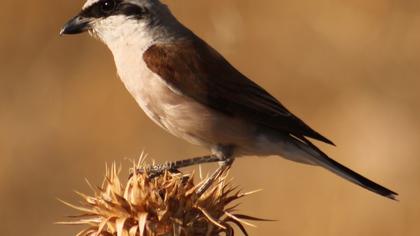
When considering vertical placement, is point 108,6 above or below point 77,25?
above

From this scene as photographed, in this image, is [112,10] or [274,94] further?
[274,94]

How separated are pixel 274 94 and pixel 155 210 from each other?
5.69m

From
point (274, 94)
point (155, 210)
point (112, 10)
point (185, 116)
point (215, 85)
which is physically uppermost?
point (274, 94)

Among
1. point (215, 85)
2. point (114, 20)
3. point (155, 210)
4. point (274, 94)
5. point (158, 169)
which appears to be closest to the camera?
point (155, 210)

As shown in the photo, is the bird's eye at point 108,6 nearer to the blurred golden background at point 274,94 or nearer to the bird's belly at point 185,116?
the bird's belly at point 185,116

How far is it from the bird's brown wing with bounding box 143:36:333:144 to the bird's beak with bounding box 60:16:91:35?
1.17 feet

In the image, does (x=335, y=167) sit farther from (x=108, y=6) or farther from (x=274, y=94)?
(x=274, y=94)

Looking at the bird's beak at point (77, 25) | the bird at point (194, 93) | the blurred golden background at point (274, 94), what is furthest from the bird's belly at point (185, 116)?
the blurred golden background at point (274, 94)

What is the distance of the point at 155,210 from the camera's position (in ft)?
13.9

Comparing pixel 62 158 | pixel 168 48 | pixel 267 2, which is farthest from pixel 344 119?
pixel 168 48

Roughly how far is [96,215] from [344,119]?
5.61 metres

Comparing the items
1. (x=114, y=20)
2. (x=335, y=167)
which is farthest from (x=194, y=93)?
(x=335, y=167)

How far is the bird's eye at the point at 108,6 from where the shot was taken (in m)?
5.73

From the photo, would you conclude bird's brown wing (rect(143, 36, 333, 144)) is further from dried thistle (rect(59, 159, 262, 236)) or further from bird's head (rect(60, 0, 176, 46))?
dried thistle (rect(59, 159, 262, 236))
